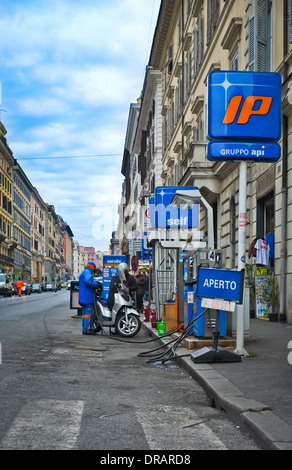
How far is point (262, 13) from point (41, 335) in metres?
10.2

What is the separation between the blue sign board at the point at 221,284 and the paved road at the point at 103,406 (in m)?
1.20

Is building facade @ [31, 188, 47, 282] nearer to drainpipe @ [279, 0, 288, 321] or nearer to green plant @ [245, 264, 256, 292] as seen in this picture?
green plant @ [245, 264, 256, 292]

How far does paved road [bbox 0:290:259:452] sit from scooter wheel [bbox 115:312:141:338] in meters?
3.21

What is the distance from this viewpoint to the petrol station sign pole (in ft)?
32.2

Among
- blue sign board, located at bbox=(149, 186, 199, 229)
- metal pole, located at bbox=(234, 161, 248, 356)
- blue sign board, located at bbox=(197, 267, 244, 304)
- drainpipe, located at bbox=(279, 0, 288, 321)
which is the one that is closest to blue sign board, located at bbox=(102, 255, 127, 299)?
blue sign board, located at bbox=(149, 186, 199, 229)

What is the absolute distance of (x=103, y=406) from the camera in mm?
6340

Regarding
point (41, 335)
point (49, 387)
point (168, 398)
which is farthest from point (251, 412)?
point (41, 335)

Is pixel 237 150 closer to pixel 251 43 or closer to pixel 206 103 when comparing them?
pixel 251 43

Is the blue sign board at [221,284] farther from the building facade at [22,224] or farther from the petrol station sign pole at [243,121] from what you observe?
the building facade at [22,224]

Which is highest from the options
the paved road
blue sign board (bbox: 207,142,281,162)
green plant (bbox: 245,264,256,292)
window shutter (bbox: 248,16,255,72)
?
window shutter (bbox: 248,16,255,72)

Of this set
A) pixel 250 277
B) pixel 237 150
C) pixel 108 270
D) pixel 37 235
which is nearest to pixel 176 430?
pixel 237 150

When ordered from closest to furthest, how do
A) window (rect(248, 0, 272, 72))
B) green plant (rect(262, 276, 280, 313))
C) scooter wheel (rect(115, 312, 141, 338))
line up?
scooter wheel (rect(115, 312, 141, 338)) → green plant (rect(262, 276, 280, 313)) → window (rect(248, 0, 272, 72))
